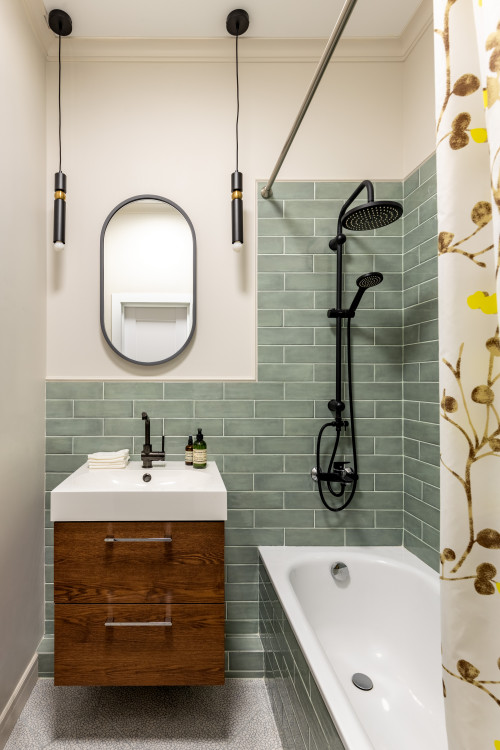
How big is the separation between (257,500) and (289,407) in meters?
0.46

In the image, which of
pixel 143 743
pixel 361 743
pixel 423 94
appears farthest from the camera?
pixel 423 94

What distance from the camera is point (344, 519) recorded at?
6.98 ft

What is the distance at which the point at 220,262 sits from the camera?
83.6 inches

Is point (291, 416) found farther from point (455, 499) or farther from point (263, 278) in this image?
point (455, 499)

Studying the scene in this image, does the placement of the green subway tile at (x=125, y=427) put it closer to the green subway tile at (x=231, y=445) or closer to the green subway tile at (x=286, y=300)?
the green subway tile at (x=231, y=445)

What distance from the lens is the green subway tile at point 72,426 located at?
2072 mm

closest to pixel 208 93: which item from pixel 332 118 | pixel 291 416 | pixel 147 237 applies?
pixel 332 118

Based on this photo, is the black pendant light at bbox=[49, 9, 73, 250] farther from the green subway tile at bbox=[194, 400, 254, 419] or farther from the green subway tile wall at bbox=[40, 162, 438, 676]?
the green subway tile at bbox=[194, 400, 254, 419]

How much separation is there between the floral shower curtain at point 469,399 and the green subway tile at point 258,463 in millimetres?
1505

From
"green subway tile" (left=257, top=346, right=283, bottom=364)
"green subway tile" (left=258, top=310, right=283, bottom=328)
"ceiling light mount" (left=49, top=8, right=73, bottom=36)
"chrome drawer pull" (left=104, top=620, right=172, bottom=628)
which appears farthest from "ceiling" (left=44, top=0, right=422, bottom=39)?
"chrome drawer pull" (left=104, top=620, right=172, bottom=628)

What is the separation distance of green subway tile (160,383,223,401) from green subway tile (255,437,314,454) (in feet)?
0.96

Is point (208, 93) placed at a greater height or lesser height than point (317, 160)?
greater

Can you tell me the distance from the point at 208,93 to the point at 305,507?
2005mm

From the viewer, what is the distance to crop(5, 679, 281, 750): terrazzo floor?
1.64 m
